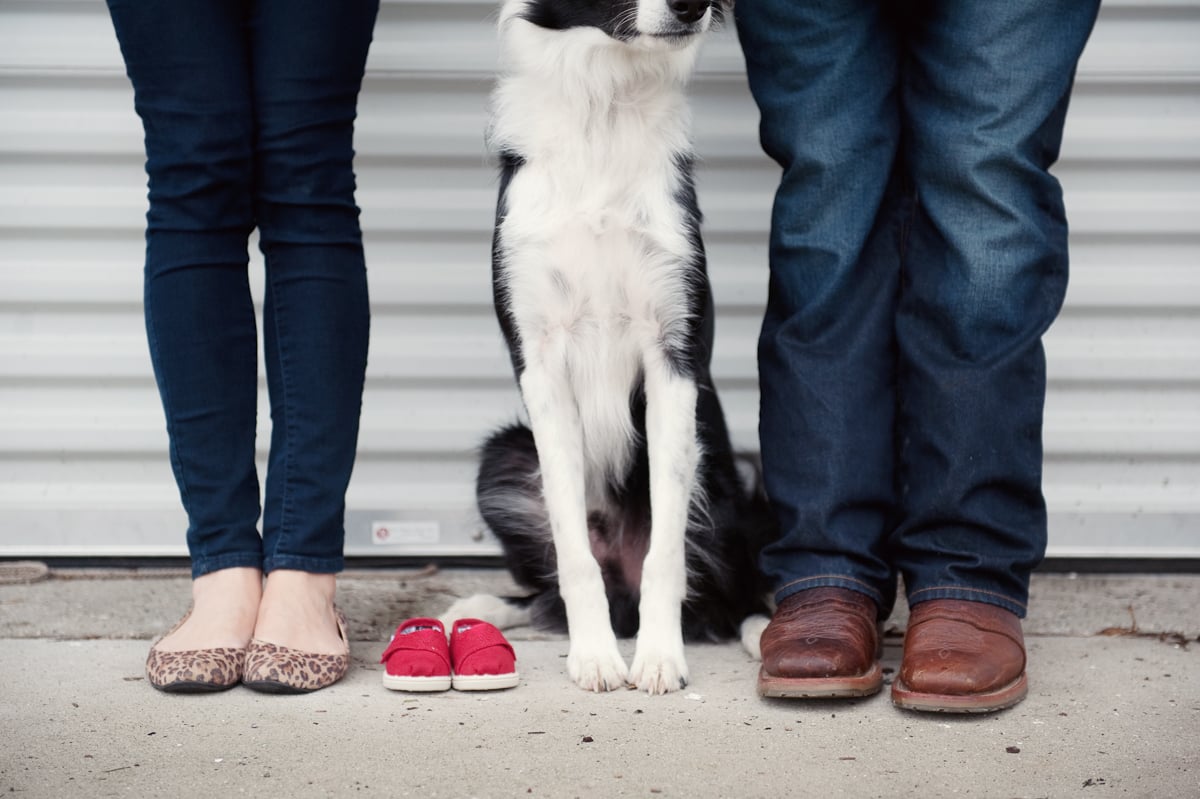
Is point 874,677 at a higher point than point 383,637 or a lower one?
higher

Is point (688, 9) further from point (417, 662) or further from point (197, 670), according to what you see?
point (197, 670)

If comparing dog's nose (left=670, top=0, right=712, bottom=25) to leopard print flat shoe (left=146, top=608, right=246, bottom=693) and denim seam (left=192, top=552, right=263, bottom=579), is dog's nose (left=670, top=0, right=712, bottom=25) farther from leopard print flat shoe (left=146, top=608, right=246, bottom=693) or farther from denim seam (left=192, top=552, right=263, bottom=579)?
leopard print flat shoe (left=146, top=608, right=246, bottom=693)

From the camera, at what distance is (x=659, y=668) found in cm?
219

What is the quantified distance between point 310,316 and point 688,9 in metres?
0.89

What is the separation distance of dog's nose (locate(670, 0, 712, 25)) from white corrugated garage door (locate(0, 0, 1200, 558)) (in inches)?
30.5

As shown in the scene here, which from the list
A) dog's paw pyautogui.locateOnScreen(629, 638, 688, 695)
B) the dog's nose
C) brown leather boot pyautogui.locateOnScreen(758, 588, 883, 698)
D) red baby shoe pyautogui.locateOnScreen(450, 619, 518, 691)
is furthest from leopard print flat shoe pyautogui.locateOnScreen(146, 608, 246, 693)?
the dog's nose

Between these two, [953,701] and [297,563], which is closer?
[953,701]

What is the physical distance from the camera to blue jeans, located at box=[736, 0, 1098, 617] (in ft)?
6.88

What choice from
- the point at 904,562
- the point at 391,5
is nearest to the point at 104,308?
the point at 391,5

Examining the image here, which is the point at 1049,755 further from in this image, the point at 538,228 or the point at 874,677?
the point at 538,228

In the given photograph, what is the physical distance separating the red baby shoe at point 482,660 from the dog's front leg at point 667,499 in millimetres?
245

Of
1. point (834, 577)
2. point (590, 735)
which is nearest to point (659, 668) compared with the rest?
point (590, 735)

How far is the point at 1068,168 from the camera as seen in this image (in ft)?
9.71

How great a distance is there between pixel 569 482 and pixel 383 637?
563mm
